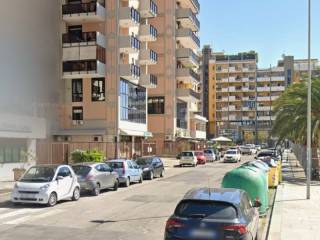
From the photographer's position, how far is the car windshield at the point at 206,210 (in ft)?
31.4

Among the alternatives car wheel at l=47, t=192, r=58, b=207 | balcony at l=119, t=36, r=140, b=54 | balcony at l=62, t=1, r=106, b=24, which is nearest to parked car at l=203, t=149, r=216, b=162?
balcony at l=119, t=36, r=140, b=54

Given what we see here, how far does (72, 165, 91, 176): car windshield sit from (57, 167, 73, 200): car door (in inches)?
100

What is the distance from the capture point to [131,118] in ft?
186

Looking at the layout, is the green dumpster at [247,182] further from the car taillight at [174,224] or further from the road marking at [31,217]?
the car taillight at [174,224]

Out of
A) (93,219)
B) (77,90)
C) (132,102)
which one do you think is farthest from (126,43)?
(93,219)

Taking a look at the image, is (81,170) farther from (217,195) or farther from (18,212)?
(217,195)

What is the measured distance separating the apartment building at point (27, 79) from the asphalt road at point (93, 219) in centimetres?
1155

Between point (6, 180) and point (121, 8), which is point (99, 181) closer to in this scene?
point (6, 180)

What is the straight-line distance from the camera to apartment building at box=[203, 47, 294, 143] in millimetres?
155875

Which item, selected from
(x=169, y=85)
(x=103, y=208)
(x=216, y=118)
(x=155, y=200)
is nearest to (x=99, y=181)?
(x=155, y=200)

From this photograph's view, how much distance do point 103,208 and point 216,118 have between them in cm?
14003

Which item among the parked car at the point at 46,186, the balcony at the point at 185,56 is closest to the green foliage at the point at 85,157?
the parked car at the point at 46,186

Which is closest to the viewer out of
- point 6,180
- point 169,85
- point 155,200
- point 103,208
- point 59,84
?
point 103,208

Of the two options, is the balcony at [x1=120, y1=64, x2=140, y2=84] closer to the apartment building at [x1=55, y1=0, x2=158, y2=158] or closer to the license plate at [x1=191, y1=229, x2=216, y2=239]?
the apartment building at [x1=55, y1=0, x2=158, y2=158]
